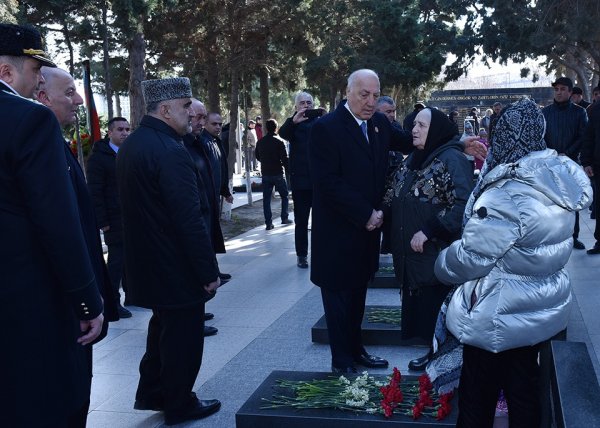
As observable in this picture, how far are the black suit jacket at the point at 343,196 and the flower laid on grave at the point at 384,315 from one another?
117 centimetres

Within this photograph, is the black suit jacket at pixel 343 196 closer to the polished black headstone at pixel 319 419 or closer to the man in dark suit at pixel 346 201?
the man in dark suit at pixel 346 201

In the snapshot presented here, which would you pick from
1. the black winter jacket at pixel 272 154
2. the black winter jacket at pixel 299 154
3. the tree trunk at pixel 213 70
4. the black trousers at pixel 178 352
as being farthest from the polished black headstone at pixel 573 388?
the tree trunk at pixel 213 70

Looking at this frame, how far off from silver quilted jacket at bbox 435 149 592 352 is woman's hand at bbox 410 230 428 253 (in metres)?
1.29

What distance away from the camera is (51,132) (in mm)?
2414

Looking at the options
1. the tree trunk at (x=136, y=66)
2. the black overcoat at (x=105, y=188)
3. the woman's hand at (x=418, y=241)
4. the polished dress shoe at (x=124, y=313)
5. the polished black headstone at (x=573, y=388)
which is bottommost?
the polished dress shoe at (x=124, y=313)

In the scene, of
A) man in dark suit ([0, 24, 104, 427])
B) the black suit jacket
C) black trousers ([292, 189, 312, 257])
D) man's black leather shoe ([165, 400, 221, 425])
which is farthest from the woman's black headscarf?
black trousers ([292, 189, 312, 257])

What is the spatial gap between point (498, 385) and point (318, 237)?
6.14 feet

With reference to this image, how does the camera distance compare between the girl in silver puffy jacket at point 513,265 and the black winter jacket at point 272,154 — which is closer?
the girl in silver puffy jacket at point 513,265

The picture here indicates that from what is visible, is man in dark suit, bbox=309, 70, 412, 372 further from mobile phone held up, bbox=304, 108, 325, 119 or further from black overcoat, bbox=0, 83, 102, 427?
mobile phone held up, bbox=304, 108, 325, 119

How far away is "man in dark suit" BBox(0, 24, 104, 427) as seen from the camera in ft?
7.74

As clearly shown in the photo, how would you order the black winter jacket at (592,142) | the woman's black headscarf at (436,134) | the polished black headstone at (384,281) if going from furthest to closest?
the black winter jacket at (592,142), the polished black headstone at (384,281), the woman's black headscarf at (436,134)

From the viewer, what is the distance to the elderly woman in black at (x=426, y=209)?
4234 millimetres

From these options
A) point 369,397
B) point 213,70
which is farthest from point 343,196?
point 213,70

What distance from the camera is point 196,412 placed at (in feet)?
13.8
